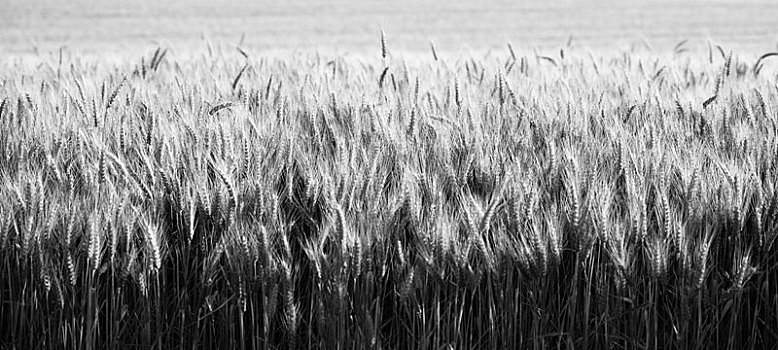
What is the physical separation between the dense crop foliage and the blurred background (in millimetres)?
3476

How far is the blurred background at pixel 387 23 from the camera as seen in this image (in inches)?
229

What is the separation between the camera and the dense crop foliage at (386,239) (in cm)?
137

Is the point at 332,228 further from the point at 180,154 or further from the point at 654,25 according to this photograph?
the point at 654,25

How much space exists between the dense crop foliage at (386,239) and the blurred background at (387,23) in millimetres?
3476

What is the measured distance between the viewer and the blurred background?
19.1ft

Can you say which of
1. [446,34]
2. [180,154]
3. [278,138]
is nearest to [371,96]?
[278,138]

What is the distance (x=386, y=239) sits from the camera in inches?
55.0

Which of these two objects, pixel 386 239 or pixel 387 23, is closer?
pixel 386 239

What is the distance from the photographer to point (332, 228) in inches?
53.6

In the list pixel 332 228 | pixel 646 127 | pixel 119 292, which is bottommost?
pixel 119 292

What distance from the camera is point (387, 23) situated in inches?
247

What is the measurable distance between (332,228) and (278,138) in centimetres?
32

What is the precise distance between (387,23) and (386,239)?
16.4ft

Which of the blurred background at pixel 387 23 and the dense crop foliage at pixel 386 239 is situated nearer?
the dense crop foliage at pixel 386 239
